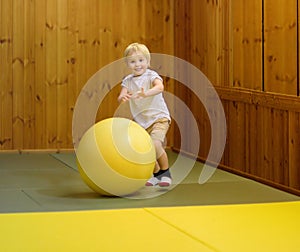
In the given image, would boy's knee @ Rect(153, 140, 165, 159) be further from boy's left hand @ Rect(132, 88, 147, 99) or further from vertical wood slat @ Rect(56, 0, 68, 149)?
vertical wood slat @ Rect(56, 0, 68, 149)

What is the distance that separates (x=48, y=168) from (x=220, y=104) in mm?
1797

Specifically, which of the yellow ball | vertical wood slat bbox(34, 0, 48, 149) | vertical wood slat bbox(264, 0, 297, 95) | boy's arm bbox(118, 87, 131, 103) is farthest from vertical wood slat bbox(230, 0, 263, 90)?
vertical wood slat bbox(34, 0, 48, 149)

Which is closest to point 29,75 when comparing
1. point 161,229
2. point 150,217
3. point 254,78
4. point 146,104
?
point 146,104

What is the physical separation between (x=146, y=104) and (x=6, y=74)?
2.65 metres

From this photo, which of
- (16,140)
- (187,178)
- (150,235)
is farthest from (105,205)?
(16,140)

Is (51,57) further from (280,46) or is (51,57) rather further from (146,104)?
(280,46)

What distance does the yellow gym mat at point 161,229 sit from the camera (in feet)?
13.3

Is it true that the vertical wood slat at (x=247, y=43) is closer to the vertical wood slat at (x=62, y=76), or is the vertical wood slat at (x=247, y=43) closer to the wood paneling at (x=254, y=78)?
the wood paneling at (x=254, y=78)

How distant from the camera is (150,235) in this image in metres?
4.30

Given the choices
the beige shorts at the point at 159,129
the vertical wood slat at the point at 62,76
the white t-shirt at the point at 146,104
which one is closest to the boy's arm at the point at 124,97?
the white t-shirt at the point at 146,104

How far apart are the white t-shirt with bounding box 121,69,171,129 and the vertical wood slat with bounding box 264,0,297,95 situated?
0.93 m

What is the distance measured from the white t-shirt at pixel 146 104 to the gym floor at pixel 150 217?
24.1 inches

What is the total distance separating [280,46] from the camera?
6.08 m

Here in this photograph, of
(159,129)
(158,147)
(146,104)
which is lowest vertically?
(158,147)
